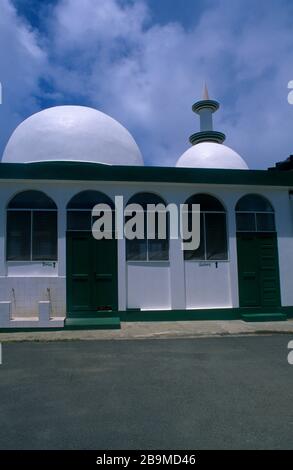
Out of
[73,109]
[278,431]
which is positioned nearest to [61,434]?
[278,431]

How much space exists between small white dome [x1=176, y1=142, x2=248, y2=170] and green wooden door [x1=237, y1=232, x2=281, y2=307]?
8.11 m

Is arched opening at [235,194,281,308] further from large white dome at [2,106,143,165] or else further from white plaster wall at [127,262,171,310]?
large white dome at [2,106,143,165]

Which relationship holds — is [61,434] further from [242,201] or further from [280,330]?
[242,201]

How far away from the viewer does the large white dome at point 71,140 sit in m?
14.1

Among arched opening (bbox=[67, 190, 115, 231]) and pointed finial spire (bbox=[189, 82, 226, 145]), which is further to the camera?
pointed finial spire (bbox=[189, 82, 226, 145])

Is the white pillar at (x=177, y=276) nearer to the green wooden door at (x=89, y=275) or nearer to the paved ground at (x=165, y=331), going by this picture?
the paved ground at (x=165, y=331)

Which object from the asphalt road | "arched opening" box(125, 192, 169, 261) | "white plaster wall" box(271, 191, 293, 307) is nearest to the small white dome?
"white plaster wall" box(271, 191, 293, 307)

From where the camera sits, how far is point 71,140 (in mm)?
14180

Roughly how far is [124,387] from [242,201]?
27.7 feet

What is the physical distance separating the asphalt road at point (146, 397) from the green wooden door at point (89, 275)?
9.62ft

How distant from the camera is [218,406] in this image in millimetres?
4719

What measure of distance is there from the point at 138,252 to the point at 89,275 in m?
1.61

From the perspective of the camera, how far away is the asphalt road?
379 cm

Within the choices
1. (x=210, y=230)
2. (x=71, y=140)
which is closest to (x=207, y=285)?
(x=210, y=230)
